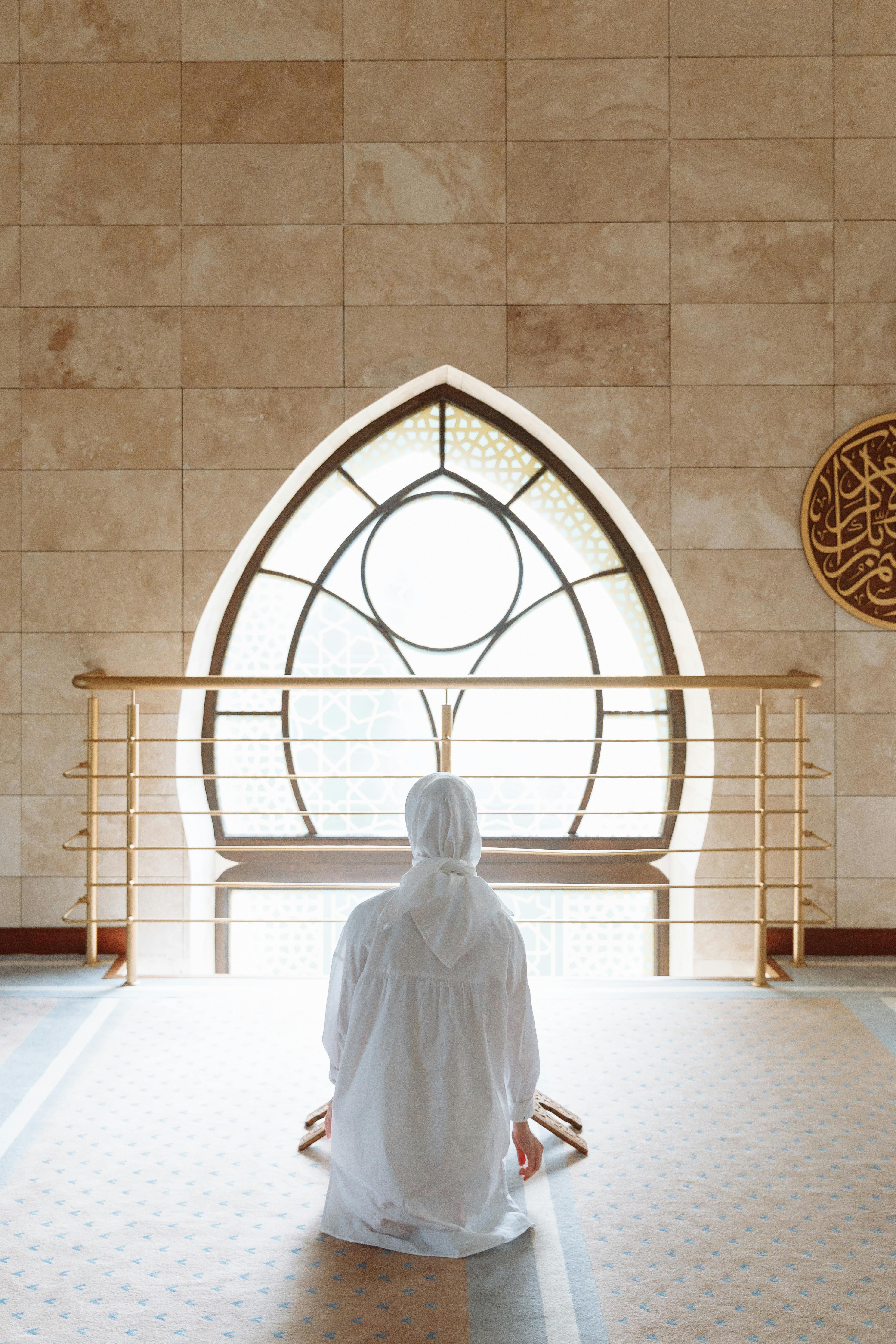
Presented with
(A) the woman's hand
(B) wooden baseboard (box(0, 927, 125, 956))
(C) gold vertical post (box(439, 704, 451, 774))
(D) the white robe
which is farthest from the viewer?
(B) wooden baseboard (box(0, 927, 125, 956))

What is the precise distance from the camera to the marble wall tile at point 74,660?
13.7 feet

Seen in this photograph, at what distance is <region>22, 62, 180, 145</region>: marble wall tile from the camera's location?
162 inches

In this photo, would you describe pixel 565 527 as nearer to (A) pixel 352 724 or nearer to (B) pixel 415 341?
(B) pixel 415 341

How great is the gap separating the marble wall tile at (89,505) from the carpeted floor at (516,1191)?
1.81 meters

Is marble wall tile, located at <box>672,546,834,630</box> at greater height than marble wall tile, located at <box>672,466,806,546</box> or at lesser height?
lesser

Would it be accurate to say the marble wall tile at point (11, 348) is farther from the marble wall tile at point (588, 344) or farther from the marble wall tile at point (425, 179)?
the marble wall tile at point (588, 344)

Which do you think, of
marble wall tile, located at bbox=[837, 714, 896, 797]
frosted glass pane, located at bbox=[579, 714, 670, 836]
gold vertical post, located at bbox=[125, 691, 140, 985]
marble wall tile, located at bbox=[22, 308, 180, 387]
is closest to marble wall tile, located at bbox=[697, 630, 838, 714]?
marble wall tile, located at bbox=[837, 714, 896, 797]

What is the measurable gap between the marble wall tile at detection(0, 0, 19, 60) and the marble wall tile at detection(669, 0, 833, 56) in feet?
8.67

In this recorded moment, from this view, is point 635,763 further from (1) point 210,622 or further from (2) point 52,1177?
(2) point 52,1177

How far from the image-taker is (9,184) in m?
4.12

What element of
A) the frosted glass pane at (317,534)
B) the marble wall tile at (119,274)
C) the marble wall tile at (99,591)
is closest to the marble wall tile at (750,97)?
the frosted glass pane at (317,534)

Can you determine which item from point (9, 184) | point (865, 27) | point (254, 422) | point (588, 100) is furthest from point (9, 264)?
point (865, 27)

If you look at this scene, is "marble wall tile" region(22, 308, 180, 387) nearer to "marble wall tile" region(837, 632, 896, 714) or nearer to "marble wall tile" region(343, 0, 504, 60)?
"marble wall tile" region(343, 0, 504, 60)

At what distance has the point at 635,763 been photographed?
4.64 metres
